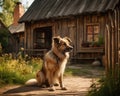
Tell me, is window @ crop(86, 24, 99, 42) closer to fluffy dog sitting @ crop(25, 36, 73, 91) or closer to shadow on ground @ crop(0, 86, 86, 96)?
fluffy dog sitting @ crop(25, 36, 73, 91)

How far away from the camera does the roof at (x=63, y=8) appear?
1850 centimetres

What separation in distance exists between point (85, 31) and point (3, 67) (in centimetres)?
931

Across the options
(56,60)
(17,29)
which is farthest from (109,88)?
(17,29)

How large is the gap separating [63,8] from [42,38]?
4464 mm

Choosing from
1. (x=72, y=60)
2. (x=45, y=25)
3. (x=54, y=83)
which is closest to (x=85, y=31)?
(x=72, y=60)

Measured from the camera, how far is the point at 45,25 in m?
22.4

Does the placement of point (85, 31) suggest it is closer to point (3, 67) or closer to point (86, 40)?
point (86, 40)

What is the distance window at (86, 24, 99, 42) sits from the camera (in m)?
19.4

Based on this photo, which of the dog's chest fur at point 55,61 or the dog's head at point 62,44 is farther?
the dog's chest fur at point 55,61

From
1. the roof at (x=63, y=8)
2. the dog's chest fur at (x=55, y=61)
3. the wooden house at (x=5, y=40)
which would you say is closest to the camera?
the dog's chest fur at (x=55, y=61)

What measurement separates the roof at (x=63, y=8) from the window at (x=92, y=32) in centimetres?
110

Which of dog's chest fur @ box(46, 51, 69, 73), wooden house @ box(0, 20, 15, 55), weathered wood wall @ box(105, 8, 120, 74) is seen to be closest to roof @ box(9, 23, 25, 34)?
wooden house @ box(0, 20, 15, 55)

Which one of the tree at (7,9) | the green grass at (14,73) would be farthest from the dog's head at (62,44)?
the tree at (7,9)

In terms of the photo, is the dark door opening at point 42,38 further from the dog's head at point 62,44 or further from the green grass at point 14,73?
the dog's head at point 62,44
